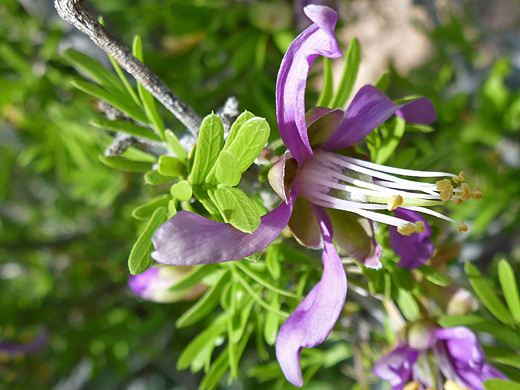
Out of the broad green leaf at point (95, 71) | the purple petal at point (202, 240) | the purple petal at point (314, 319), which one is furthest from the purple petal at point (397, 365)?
the broad green leaf at point (95, 71)

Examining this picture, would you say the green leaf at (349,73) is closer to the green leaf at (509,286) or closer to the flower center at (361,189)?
the flower center at (361,189)

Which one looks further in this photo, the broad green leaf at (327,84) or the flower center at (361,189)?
the broad green leaf at (327,84)

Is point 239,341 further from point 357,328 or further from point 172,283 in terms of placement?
point 357,328

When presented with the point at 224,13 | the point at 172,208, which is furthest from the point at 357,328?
the point at 224,13

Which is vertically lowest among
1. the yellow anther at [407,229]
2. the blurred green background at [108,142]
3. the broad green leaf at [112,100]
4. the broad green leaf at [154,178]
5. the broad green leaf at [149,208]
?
the blurred green background at [108,142]

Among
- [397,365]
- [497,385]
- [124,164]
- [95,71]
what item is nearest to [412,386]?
[397,365]

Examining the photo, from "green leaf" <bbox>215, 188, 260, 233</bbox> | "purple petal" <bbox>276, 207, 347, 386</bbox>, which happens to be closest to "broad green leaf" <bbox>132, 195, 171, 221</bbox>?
"green leaf" <bbox>215, 188, 260, 233</bbox>
